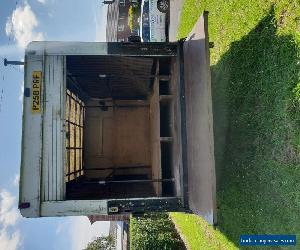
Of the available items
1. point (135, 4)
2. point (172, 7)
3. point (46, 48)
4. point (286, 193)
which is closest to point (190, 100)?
point (286, 193)

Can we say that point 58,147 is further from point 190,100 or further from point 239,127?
point 239,127

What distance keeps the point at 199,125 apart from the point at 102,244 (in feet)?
102

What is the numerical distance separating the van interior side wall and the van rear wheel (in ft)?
20.7

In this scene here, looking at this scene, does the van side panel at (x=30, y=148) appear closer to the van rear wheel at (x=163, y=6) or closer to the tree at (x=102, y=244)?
the van rear wheel at (x=163, y=6)

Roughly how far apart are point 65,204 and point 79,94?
13.5 ft

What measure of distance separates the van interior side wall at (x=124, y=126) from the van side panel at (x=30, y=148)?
86 centimetres

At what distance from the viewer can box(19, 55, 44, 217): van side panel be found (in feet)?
23.4

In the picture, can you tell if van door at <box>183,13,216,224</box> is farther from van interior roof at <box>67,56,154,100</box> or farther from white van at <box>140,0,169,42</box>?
white van at <box>140,0,169,42</box>

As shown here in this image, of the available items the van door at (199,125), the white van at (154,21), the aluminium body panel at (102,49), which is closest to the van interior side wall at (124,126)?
the aluminium body panel at (102,49)

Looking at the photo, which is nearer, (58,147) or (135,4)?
(58,147)

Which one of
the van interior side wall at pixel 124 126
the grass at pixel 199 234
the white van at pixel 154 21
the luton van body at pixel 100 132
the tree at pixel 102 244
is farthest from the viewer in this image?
the tree at pixel 102 244

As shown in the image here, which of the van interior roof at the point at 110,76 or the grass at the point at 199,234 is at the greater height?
the van interior roof at the point at 110,76

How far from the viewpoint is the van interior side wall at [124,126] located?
8.83m

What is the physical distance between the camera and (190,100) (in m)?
7.66
